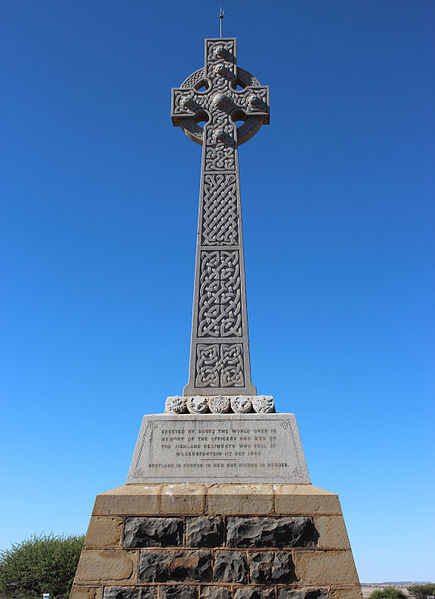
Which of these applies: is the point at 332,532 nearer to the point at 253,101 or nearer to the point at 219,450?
the point at 219,450

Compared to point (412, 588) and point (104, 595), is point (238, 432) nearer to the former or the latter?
point (104, 595)

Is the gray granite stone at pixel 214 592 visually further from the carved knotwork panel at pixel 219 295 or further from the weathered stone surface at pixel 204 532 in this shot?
the carved knotwork panel at pixel 219 295

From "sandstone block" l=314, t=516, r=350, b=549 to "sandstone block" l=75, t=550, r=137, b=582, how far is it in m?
1.57

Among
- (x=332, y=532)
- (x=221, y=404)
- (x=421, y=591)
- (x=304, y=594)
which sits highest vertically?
(x=421, y=591)

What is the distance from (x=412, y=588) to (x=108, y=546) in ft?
102

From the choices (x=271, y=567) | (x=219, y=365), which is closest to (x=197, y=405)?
(x=219, y=365)

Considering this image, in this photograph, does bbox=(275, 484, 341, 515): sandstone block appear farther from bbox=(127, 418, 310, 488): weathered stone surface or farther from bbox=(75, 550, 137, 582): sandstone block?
bbox=(75, 550, 137, 582): sandstone block

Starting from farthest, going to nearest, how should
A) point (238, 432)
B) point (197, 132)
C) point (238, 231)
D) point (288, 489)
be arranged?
point (197, 132) < point (238, 231) < point (238, 432) < point (288, 489)

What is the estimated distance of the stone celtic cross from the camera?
5.39 metres

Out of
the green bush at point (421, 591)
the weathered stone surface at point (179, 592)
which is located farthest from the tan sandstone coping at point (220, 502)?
the green bush at point (421, 591)

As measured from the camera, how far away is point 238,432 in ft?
15.3

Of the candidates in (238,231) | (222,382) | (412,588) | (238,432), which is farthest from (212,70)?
(412,588)

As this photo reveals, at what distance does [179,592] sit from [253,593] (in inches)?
23.3

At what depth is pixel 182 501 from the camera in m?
4.15
